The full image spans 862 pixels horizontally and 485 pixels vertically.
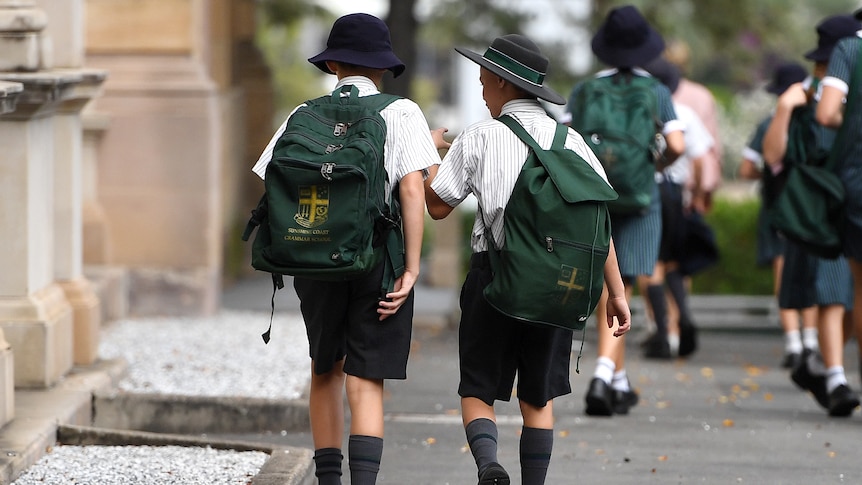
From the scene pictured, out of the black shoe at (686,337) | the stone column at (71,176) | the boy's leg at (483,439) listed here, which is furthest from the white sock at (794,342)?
the boy's leg at (483,439)

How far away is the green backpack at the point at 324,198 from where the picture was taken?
4684mm

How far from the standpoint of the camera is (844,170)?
7184 millimetres

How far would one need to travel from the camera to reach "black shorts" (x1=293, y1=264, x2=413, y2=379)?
A: 16.2ft

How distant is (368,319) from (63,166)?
2.79m

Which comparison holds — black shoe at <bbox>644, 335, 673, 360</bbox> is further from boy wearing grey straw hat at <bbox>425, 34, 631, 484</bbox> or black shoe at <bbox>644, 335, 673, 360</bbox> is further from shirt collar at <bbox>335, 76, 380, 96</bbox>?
shirt collar at <bbox>335, 76, 380, 96</bbox>

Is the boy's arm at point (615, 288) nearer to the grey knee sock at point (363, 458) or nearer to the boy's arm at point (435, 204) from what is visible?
the boy's arm at point (435, 204)

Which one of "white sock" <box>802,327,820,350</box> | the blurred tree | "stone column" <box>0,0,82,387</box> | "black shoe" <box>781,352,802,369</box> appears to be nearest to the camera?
"stone column" <box>0,0,82,387</box>

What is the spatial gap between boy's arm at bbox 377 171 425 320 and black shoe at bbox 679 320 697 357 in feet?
18.2

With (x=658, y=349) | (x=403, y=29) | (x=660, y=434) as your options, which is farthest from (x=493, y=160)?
(x=403, y=29)

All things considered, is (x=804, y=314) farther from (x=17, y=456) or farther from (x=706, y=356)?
(x=17, y=456)

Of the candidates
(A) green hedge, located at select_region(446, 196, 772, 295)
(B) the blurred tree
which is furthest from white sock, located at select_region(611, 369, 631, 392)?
(A) green hedge, located at select_region(446, 196, 772, 295)

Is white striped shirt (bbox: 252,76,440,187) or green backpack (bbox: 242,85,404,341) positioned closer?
A: green backpack (bbox: 242,85,404,341)

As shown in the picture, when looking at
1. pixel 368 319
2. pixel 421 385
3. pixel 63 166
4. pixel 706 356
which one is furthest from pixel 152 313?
pixel 368 319

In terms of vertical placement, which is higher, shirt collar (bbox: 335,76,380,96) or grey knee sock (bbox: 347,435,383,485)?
shirt collar (bbox: 335,76,380,96)
